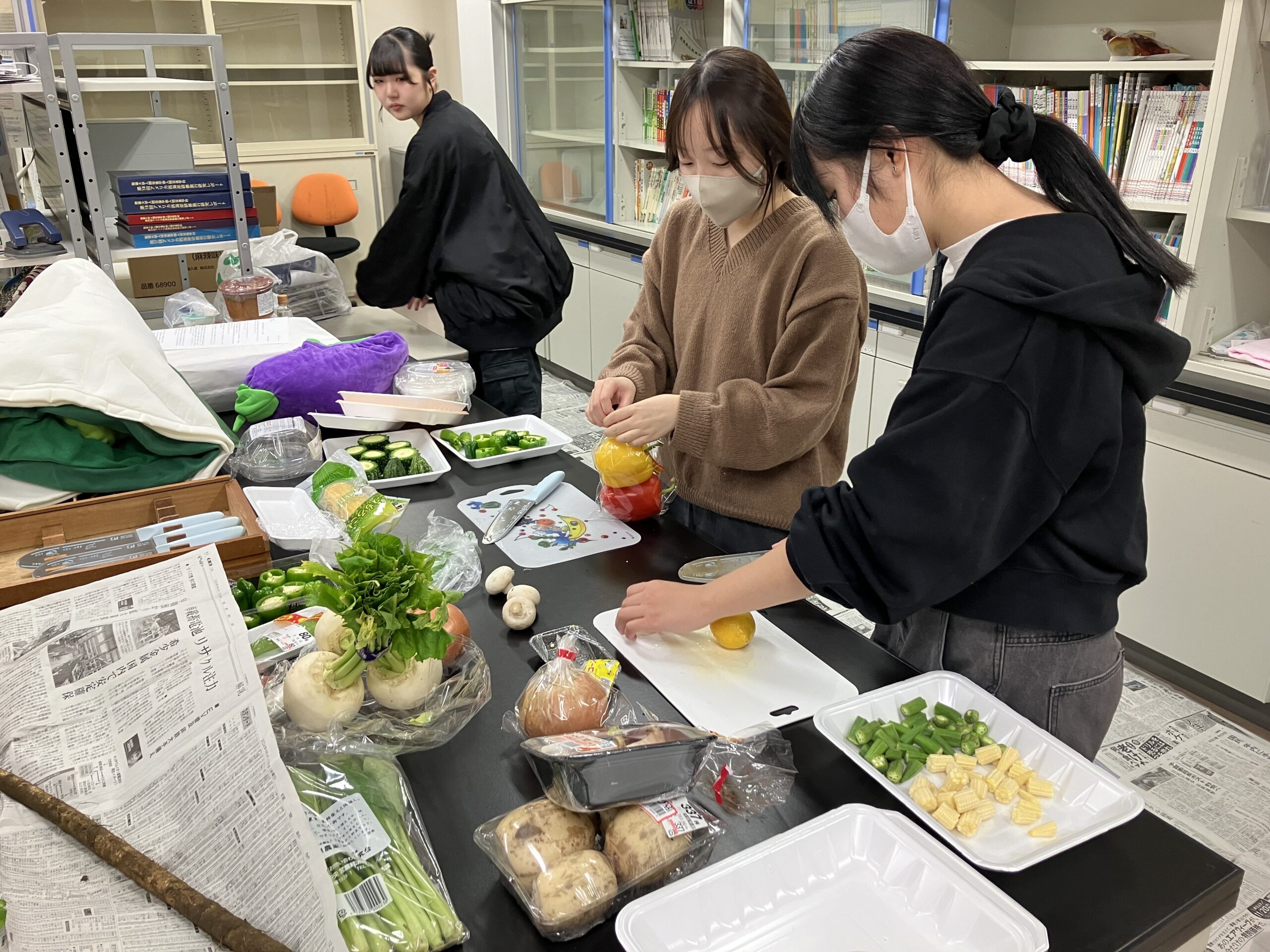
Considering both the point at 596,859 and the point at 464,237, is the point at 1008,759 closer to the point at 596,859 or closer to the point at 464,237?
the point at 596,859

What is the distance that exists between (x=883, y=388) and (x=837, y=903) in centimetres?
243

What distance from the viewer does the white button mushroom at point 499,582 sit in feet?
4.15

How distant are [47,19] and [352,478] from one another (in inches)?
182

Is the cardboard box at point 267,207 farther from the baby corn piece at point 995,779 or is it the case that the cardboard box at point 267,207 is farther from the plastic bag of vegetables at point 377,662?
the baby corn piece at point 995,779

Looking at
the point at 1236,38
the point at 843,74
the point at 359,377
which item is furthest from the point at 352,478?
the point at 1236,38

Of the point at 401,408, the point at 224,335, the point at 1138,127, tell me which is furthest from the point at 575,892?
the point at 1138,127

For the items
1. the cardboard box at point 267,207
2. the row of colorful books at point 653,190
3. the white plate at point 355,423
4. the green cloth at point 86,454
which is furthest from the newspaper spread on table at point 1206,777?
the cardboard box at point 267,207

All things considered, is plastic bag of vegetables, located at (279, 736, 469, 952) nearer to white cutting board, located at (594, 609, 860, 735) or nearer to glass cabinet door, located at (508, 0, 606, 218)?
white cutting board, located at (594, 609, 860, 735)

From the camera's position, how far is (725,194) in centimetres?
151

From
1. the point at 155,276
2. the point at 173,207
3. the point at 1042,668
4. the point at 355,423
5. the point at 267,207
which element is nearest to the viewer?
the point at 1042,668

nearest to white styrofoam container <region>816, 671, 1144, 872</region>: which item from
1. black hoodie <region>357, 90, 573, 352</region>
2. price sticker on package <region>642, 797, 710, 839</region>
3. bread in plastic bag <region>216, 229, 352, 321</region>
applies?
price sticker on package <region>642, 797, 710, 839</region>

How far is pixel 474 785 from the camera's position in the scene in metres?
0.92

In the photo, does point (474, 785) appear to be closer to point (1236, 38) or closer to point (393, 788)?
point (393, 788)

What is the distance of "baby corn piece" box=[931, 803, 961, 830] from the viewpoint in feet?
2.82
